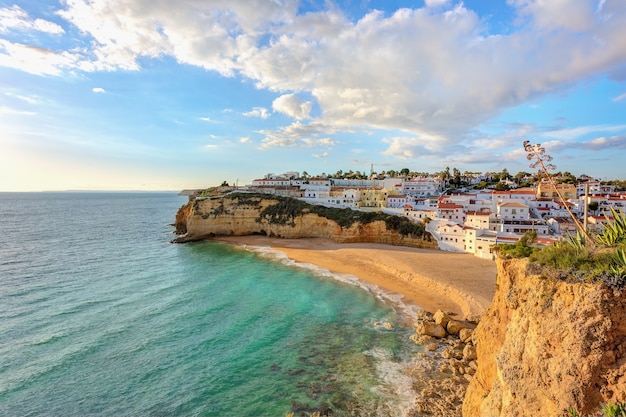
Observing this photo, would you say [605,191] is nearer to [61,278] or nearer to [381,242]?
[381,242]

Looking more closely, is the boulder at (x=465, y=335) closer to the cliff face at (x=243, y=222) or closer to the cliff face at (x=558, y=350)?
the cliff face at (x=558, y=350)

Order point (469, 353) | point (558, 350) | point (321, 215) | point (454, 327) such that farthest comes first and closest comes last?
1. point (321, 215)
2. point (454, 327)
3. point (469, 353)
4. point (558, 350)

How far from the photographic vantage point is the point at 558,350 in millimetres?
7332

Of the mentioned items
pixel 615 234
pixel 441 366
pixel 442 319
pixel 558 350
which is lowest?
pixel 441 366

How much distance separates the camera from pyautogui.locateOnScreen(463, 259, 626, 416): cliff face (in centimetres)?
677

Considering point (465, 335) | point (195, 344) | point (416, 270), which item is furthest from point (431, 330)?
point (195, 344)

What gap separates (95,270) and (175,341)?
21.5 m

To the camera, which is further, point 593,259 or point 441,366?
point 441,366

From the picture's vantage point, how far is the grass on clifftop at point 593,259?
23.7 feet

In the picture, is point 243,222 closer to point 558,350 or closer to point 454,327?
point 454,327

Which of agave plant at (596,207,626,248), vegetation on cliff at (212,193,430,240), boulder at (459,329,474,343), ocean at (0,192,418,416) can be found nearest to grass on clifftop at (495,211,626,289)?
agave plant at (596,207,626,248)

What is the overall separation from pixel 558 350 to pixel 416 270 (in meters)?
26.2

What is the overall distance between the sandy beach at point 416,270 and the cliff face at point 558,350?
15655 millimetres

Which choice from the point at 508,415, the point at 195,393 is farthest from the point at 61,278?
the point at 508,415
